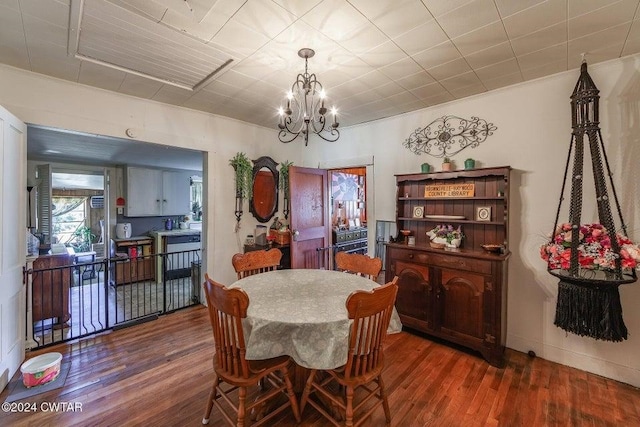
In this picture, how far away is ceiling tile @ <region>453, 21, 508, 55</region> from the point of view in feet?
6.26

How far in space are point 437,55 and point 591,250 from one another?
6.29 feet

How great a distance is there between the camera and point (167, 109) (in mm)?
3350

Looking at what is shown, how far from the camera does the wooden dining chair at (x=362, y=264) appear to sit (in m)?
2.49

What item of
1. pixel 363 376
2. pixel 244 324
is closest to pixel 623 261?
pixel 363 376

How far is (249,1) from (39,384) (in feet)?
10.6

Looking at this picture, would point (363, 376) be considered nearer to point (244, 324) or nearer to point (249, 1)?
point (244, 324)

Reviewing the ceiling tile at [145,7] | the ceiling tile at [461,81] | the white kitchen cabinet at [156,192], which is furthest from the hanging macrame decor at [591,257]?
the white kitchen cabinet at [156,192]

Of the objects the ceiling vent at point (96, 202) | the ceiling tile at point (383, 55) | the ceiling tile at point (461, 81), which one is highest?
the ceiling tile at point (461, 81)

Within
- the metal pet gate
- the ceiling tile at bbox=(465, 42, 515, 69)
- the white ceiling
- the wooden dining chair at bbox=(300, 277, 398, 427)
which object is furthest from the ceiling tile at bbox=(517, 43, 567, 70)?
the metal pet gate

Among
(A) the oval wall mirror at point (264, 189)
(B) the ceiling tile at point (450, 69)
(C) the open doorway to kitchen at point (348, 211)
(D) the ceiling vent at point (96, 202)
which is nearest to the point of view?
(B) the ceiling tile at point (450, 69)

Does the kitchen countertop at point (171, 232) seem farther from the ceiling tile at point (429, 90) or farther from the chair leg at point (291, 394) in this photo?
the ceiling tile at point (429, 90)

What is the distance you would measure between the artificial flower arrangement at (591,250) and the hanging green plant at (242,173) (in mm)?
3572

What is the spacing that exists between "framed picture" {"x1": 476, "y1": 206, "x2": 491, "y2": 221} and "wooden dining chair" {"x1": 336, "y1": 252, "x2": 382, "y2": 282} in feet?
4.28

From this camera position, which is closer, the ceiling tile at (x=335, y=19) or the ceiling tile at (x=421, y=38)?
the ceiling tile at (x=335, y=19)
